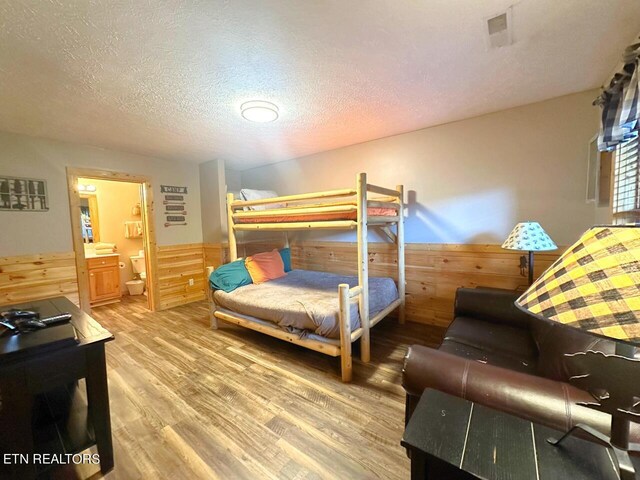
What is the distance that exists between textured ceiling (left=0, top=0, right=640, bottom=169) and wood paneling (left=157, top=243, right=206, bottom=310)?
1.90m

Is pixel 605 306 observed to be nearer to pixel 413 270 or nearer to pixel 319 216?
pixel 319 216

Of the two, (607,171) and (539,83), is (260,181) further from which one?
(607,171)

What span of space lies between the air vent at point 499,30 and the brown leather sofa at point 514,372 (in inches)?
58.5

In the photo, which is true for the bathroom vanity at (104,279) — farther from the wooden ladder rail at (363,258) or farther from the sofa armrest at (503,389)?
the sofa armrest at (503,389)

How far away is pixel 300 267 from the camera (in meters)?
4.15

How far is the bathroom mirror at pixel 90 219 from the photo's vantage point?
4730mm

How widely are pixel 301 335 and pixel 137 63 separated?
2262 mm

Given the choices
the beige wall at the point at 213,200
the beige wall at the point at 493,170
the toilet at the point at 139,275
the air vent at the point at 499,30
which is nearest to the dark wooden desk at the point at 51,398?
the air vent at the point at 499,30

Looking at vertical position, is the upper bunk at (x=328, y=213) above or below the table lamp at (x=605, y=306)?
above

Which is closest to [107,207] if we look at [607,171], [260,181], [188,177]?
[188,177]

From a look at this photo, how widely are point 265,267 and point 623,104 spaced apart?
327 centimetres

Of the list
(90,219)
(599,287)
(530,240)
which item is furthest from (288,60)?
(90,219)

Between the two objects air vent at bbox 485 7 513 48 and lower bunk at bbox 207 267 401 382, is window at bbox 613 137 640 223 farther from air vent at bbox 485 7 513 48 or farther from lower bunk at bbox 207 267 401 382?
lower bunk at bbox 207 267 401 382

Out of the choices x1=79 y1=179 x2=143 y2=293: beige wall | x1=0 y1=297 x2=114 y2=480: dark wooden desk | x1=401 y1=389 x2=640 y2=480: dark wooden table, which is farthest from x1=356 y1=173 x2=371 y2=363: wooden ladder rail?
x1=79 y1=179 x2=143 y2=293: beige wall
